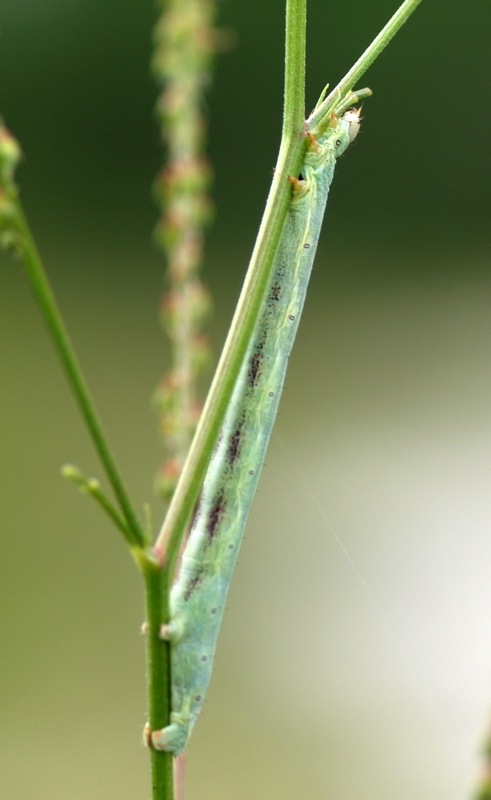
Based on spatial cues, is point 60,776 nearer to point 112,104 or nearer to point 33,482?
point 33,482

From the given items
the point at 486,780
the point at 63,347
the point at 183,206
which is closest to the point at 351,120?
the point at 183,206

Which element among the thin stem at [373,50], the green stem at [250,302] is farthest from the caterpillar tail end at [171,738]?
the thin stem at [373,50]

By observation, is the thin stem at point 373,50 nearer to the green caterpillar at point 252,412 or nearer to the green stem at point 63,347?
the green caterpillar at point 252,412

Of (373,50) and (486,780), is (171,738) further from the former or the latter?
(373,50)

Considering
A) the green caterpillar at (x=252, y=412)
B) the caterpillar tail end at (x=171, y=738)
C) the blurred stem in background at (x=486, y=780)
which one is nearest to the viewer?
the blurred stem in background at (x=486, y=780)

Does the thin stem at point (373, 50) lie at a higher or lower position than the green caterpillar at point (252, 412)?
higher

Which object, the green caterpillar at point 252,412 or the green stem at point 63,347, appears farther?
the green caterpillar at point 252,412
